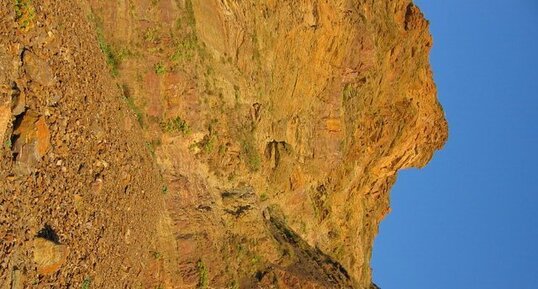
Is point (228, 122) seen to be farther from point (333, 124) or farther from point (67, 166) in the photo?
point (67, 166)

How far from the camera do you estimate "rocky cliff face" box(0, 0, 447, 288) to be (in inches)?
539

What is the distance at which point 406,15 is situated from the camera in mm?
32625

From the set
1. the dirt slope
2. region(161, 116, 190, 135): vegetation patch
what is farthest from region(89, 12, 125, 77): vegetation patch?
region(161, 116, 190, 135): vegetation patch

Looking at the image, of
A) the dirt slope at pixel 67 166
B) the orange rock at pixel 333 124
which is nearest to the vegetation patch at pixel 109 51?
the dirt slope at pixel 67 166

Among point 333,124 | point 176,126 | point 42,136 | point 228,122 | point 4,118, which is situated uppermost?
point 333,124

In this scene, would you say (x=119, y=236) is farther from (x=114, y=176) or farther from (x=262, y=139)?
(x=262, y=139)

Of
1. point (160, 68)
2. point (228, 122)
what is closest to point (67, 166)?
point (160, 68)

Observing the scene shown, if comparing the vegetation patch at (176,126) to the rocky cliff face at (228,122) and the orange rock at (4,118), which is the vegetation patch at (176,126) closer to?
the rocky cliff face at (228,122)

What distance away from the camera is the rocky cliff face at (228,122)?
13680mm

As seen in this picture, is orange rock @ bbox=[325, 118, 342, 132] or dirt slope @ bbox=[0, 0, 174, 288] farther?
orange rock @ bbox=[325, 118, 342, 132]

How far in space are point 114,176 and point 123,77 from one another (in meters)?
4.17

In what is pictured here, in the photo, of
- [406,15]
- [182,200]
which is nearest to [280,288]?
[182,200]

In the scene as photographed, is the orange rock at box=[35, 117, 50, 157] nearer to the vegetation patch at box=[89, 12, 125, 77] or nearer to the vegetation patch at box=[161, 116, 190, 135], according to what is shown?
the vegetation patch at box=[89, 12, 125, 77]

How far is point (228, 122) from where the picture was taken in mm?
21875
